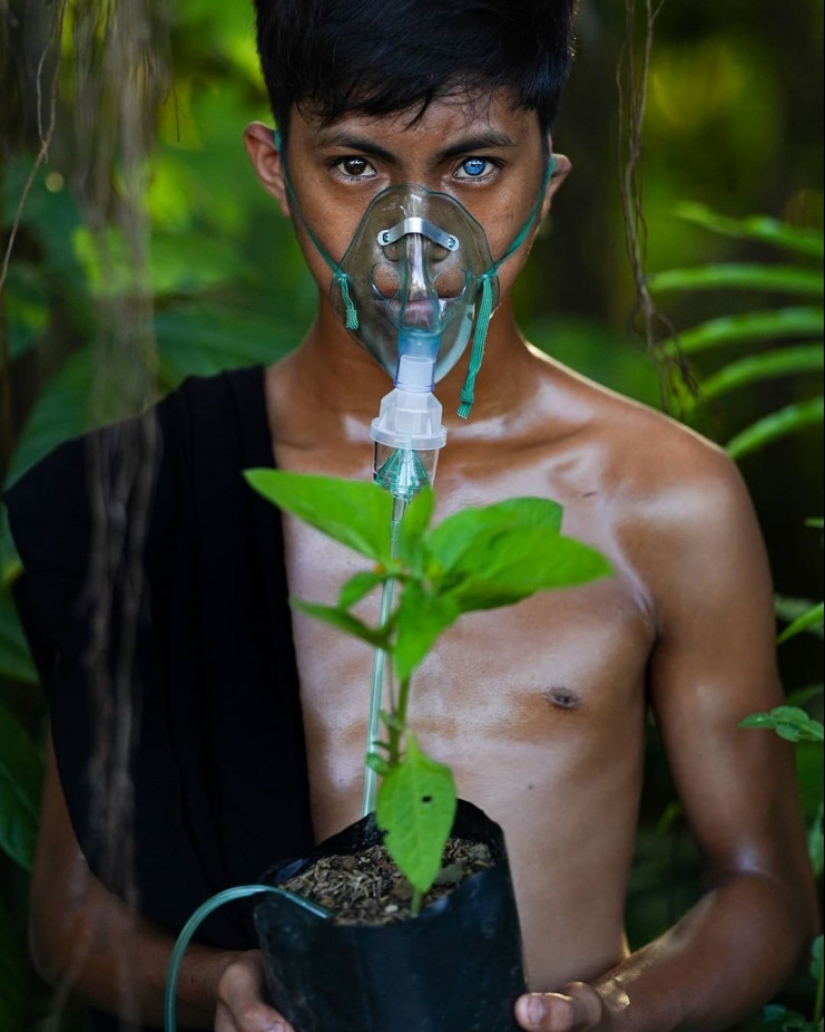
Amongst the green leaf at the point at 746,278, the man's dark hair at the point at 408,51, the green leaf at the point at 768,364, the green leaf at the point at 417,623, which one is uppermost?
the man's dark hair at the point at 408,51

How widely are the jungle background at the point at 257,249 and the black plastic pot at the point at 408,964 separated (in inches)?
22.6

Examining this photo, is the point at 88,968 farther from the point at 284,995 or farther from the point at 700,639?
the point at 700,639

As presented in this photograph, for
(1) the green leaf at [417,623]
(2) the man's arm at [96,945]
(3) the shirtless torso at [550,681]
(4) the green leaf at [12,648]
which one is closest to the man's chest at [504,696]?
(3) the shirtless torso at [550,681]

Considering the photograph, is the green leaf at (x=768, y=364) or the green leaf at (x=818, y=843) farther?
the green leaf at (x=768, y=364)

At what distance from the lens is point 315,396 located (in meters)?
1.63

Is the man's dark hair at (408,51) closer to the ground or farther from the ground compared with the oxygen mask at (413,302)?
farther from the ground

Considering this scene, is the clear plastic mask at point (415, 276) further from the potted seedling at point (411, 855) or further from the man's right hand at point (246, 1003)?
the man's right hand at point (246, 1003)

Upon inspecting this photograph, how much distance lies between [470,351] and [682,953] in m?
0.62

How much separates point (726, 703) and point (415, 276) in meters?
0.56

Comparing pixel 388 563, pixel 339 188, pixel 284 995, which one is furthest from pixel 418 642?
pixel 339 188

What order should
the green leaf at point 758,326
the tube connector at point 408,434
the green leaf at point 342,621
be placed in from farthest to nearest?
1. the green leaf at point 758,326
2. the tube connector at point 408,434
3. the green leaf at point 342,621

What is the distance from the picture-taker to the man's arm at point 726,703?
150cm

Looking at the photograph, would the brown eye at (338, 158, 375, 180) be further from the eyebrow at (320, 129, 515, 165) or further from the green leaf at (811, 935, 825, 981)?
the green leaf at (811, 935, 825, 981)

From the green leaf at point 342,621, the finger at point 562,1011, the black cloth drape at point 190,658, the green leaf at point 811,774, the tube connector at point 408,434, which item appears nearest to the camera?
the green leaf at point 342,621
